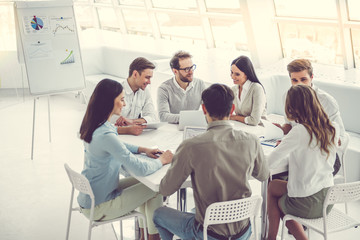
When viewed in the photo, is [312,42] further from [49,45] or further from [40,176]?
[40,176]

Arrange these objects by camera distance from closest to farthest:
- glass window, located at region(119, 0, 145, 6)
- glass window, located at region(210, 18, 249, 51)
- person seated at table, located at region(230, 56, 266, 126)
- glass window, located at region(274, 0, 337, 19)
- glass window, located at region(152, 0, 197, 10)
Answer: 1. person seated at table, located at region(230, 56, 266, 126)
2. glass window, located at region(274, 0, 337, 19)
3. glass window, located at region(210, 18, 249, 51)
4. glass window, located at region(152, 0, 197, 10)
5. glass window, located at region(119, 0, 145, 6)

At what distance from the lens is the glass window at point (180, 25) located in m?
7.75

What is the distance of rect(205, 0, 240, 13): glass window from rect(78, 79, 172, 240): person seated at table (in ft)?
13.9

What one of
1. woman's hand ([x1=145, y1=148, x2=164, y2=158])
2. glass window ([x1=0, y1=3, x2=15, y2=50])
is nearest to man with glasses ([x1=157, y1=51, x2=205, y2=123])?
woman's hand ([x1=145, y1=148, x2=164, y2=158])

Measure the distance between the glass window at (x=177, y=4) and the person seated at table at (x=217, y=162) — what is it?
5.44m

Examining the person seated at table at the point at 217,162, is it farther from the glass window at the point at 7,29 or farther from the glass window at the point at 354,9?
the glass window at the point at 7,29

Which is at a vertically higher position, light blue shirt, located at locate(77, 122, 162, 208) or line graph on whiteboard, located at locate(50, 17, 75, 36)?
line graph on whiteboard, located at locate(50, 17, 75, 36)

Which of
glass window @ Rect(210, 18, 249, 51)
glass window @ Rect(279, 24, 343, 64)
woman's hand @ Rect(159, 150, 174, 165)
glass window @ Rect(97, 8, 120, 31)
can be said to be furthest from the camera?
glass window @ Rect(97, 8, 120, 31)

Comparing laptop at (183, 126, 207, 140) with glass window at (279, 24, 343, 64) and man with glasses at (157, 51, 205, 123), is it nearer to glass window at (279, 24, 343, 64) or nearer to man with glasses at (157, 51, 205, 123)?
man with glasses at (157, 51, 205, 123)

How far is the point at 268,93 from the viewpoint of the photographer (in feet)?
17.5

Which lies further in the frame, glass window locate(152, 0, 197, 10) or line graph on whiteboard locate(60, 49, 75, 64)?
glass window locate(152, 0, 197, 10)

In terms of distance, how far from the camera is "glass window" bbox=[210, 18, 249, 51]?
6.97 m

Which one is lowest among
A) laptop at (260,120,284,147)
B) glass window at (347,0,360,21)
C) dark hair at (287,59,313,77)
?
laptop at (260,120,284,147)

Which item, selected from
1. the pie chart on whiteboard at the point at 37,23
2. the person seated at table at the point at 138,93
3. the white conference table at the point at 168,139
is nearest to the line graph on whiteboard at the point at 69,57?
the pie chart on whiteboard at the point at 37,23
